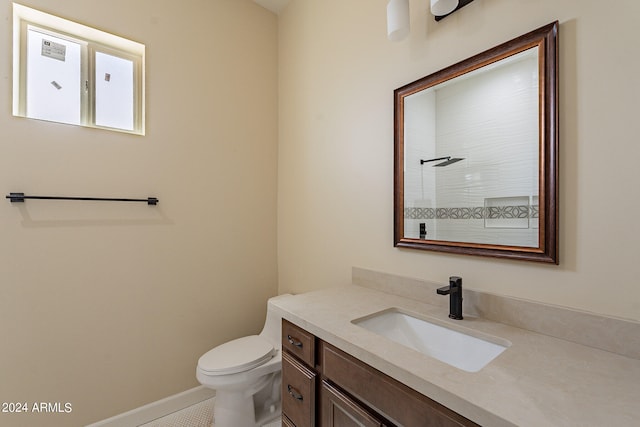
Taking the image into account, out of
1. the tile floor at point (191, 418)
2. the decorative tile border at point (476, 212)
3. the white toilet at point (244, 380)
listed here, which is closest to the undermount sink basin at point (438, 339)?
the decorative tile border at point (476, 212)

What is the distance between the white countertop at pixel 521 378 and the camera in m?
0.59

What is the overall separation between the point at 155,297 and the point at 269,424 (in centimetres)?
108

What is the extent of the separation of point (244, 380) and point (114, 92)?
1.96 m

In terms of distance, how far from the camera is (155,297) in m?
1.88

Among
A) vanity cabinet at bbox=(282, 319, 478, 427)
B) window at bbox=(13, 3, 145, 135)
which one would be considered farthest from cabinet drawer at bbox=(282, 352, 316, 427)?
window at bbox=(13, 3, 145, 135)

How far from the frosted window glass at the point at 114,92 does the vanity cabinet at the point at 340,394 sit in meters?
1.68

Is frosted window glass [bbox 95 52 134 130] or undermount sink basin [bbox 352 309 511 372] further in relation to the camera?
frosted window glass [bbox 95 52 134 130]

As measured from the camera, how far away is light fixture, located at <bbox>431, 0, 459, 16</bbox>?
44.5 inches

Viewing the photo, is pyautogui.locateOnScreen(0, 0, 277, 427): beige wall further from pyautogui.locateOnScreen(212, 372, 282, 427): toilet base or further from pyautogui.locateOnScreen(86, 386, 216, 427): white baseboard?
pyautogui.locateOnScreen(212, 372, 282, 427): toilet base

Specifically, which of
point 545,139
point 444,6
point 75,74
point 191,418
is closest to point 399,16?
point 444,6

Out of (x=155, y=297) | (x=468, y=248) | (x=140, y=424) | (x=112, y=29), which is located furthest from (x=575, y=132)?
(x=140, y=424)

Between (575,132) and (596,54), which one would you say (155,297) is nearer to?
(575,132)

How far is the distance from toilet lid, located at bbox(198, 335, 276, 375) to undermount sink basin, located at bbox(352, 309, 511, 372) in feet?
2.83

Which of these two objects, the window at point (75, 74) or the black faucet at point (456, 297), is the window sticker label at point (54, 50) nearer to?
the window at point (75, 74)
